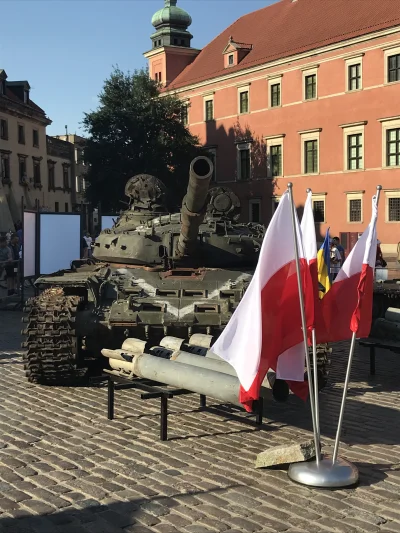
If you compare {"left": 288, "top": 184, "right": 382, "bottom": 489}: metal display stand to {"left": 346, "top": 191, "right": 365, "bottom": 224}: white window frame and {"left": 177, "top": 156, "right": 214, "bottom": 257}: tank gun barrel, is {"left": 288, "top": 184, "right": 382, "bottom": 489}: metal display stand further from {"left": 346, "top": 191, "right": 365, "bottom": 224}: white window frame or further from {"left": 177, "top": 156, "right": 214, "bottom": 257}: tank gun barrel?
{"left": 346, "top": 191, "right": 365, "bottom": 224}: white window frame

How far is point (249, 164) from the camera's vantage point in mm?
41469

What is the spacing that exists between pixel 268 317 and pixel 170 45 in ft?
152

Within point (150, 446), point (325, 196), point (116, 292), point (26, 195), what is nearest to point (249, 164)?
point (325, 196)

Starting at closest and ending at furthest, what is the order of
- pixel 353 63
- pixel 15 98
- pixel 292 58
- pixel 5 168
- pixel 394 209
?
pixel 394 209
pixel 353 63
pixel 292 58
pixel 5 168
pixel 15 98

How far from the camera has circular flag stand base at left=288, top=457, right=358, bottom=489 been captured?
573 cm

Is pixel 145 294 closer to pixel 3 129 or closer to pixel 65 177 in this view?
pixel 3 129

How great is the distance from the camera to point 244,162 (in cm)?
4197

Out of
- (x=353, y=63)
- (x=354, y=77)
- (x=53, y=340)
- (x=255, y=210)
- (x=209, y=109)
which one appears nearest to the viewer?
(x=53, y=340)

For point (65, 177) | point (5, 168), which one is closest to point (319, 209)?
point (5, 168)

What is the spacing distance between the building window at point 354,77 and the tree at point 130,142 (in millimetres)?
9718

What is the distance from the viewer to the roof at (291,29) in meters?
34.3

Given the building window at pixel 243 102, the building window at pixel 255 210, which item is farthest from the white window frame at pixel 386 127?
the building window at pixel 243 102

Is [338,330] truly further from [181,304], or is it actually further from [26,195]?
[26,195]

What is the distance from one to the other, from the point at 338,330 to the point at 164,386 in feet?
8.06
